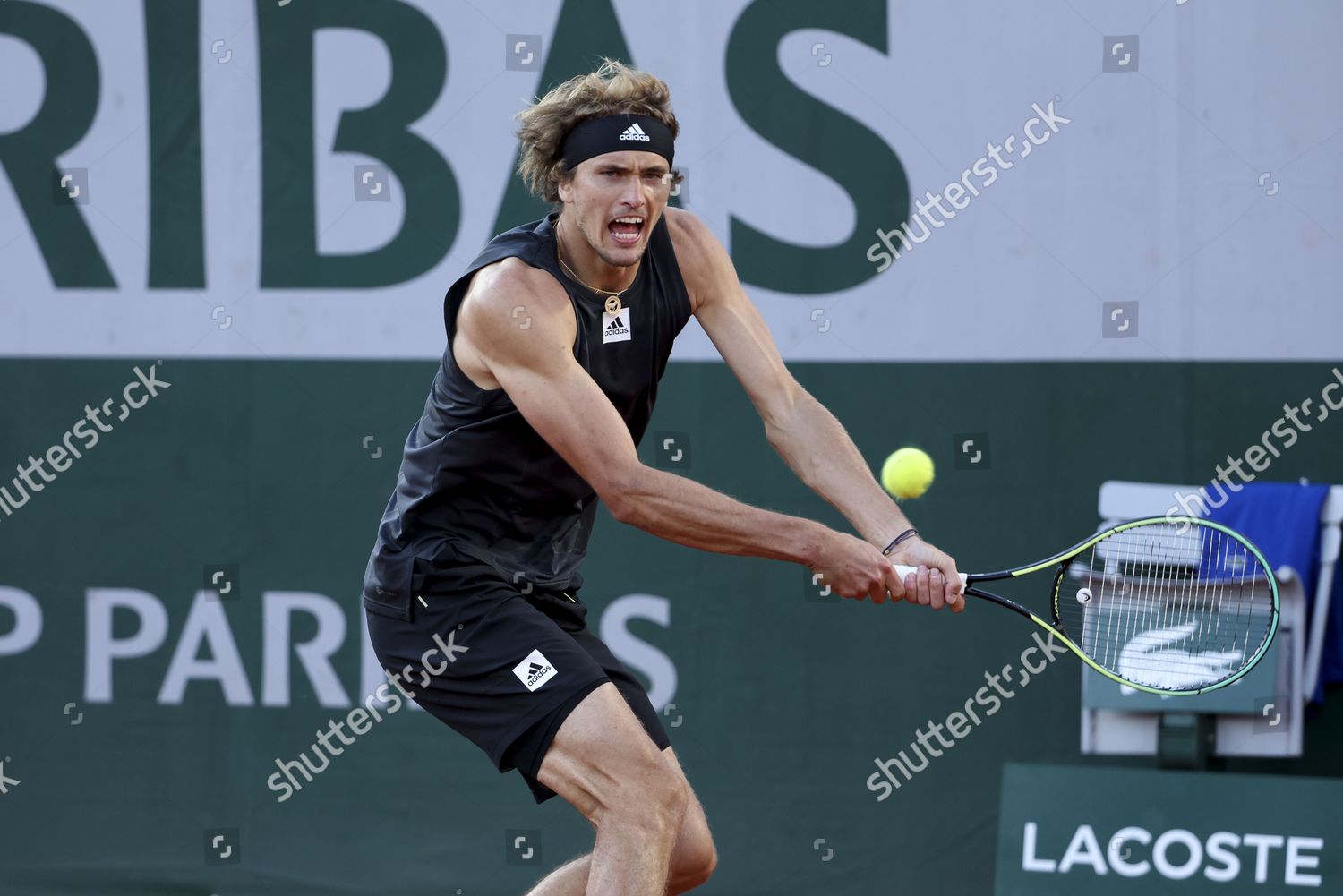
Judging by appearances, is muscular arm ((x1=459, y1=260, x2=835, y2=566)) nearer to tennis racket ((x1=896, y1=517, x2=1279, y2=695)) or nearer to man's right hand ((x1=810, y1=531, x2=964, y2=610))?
man's right hand ((x1=810, y1=531, x2=964, y2=610))

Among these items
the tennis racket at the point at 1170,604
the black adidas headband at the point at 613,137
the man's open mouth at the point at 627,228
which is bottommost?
the tennis racket at the point at 1170,604

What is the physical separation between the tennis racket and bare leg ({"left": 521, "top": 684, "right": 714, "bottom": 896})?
4.06 ft

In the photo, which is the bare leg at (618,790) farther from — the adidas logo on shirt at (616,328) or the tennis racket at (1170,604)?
the tennis racket at (1170,604)

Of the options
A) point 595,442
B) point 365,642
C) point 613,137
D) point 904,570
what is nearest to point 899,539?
point 904,570

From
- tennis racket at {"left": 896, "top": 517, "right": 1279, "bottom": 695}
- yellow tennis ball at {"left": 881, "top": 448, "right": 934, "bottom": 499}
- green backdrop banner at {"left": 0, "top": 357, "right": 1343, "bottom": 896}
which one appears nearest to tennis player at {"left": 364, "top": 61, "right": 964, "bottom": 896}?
yellow tennis ball at {"left": 881, "top": 448, "right": 934, "bottom": 499}

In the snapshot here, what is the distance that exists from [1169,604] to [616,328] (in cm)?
161

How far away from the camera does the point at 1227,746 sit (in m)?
4.07

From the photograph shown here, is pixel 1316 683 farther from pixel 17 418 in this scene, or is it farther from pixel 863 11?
pixel 17 418

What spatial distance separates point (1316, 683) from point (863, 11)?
2102 millimetres

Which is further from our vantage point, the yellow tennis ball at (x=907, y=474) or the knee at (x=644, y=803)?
the yellow tennis ball at (x=907, y=474)

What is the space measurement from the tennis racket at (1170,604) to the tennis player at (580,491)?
39.5 inches

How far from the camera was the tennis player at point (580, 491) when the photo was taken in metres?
2.68

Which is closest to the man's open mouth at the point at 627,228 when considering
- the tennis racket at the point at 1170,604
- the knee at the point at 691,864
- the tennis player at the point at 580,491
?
the tennis player at the point at 580,491

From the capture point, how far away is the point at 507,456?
113 inches
